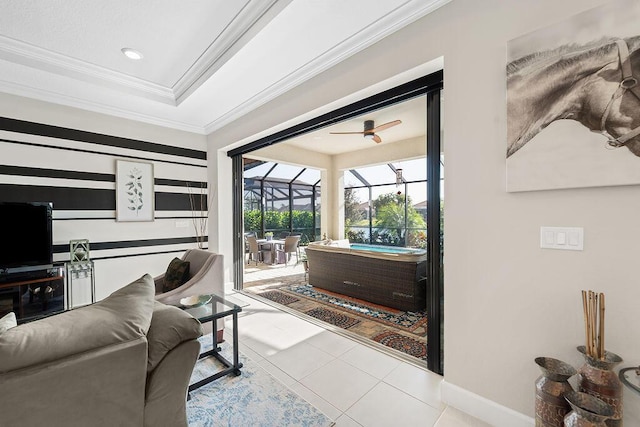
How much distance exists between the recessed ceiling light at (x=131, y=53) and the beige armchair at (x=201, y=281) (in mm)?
2167

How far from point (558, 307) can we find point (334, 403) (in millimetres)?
1515

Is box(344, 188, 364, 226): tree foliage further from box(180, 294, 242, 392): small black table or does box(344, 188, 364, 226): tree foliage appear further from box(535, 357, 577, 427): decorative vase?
box(535, 357, 577, 427): decorative vase

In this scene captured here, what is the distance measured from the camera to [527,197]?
162 centimetres

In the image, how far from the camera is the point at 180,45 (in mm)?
2721

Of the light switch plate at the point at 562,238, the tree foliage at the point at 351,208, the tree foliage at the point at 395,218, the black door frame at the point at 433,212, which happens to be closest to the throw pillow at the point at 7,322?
the black door frame at the point at 433,212

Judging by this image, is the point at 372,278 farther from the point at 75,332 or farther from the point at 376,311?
the point at 75,332

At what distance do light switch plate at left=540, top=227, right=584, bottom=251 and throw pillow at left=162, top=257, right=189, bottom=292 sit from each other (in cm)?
303

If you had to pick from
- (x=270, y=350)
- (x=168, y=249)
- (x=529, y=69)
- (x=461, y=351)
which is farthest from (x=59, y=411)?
(x=168, y=249)

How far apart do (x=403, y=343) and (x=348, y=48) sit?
287 centimetres

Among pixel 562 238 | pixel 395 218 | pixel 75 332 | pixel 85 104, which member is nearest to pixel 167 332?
pixel 75 332

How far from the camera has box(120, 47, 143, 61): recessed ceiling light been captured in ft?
9.11

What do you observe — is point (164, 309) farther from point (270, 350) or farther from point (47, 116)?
point (47, 116)

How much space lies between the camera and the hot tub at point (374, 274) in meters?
Result: 3.60

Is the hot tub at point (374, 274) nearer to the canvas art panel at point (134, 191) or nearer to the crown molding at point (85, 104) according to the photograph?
the canvas art panel at point (134, 191)
